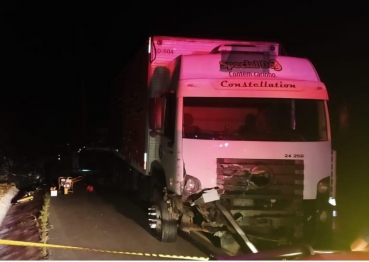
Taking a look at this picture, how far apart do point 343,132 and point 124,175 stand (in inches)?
276

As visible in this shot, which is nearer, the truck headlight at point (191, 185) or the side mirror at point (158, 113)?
the truck headlight at point (191, 185)

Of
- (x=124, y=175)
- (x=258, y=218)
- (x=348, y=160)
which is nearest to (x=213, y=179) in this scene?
(x=258, y=218)

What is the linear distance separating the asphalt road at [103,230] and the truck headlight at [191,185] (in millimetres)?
994

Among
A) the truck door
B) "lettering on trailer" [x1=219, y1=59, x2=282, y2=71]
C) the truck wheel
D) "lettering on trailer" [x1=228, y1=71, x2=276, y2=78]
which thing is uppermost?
"lettering on trailer" [x1=219, y1=59, x2=282, y2=71]

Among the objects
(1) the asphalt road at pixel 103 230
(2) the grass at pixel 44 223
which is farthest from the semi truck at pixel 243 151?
(2) the grass at pixel 44 223

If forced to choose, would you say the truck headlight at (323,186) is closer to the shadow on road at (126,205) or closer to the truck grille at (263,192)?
the truck grille at (263,192)

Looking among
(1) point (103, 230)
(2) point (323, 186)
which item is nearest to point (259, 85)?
(2) point (323, 186)

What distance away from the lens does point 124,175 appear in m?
13.6

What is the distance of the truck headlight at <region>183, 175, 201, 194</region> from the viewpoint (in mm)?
7309

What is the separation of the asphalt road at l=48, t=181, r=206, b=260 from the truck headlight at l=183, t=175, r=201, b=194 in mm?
994

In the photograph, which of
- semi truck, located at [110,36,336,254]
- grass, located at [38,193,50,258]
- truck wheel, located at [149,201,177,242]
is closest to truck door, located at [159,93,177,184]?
semi truck, located at [110,36,336,254]

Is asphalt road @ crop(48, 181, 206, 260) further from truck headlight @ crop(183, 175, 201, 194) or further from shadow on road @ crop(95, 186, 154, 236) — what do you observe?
truck headlight @ crop(183, 175, 201, 194)

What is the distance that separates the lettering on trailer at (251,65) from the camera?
8.01m

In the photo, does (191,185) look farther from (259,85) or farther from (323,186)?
(323,186)
